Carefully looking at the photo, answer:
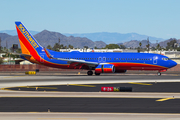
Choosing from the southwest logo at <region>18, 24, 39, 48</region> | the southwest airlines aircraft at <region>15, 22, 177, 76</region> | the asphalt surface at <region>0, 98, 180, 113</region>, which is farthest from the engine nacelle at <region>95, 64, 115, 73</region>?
the asphalt surface at <region>0, 98, 180, 113</region>

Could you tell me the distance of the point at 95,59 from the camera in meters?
56.2

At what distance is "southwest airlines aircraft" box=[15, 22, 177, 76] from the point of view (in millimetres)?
54031

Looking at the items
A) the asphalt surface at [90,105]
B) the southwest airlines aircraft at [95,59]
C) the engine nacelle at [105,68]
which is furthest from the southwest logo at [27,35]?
the asphalt surface at [90,105]

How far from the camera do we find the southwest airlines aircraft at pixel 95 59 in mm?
54031

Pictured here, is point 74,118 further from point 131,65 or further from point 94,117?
point 131,65

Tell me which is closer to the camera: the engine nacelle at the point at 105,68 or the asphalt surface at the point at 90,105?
the asphalt surface at the point at 90,105

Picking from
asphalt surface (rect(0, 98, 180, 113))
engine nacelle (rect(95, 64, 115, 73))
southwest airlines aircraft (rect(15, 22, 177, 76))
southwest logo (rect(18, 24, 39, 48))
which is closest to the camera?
asphalt surface (rect(0, 98, 180, 113))

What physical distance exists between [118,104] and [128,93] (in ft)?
22.0

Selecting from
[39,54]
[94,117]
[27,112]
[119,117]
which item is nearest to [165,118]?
[119,117]

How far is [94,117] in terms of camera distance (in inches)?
659

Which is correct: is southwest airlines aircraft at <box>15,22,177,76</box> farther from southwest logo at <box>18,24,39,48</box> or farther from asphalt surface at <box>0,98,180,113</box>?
asphalt surface at <box>0,98,180,113</box>

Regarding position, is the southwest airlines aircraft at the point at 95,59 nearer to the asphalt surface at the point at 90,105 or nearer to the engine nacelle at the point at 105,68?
the engine nacelle at the point at 105,68

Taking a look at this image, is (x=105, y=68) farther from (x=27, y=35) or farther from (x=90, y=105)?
(x=90, y=105)

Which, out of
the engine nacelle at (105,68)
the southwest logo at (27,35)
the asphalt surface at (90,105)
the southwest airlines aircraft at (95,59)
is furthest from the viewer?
the southwest logo at (27,35)
